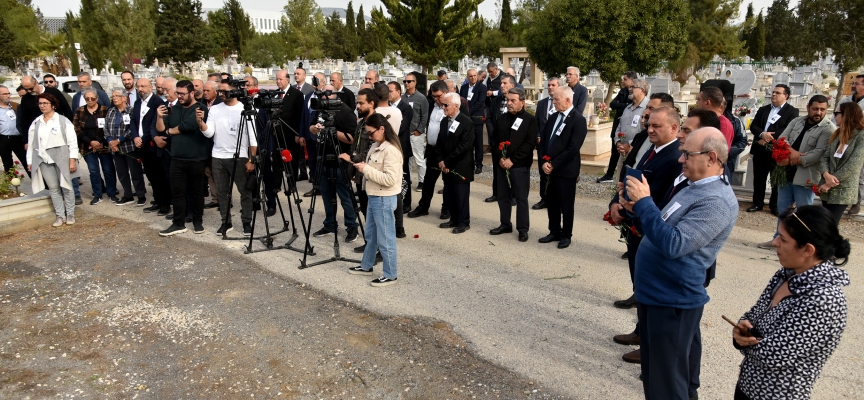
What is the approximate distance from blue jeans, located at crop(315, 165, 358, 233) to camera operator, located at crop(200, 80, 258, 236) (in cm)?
89

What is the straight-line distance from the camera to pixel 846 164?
5473mm

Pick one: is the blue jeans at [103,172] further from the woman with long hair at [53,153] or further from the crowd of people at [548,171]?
the woman with long hair at [53,153]

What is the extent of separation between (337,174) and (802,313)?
4.99 metres

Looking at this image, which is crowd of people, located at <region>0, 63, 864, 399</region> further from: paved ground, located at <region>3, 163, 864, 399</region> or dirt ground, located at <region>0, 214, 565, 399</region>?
dirt ground, located at <region>0, 214, 565, 399</region>

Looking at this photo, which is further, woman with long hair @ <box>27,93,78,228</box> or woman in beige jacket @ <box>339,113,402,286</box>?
woman with long hair @ <box>27,93,78,228</box>

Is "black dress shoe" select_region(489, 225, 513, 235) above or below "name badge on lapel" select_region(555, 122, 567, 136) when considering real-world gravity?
below

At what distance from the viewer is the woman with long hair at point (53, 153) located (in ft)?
24.2

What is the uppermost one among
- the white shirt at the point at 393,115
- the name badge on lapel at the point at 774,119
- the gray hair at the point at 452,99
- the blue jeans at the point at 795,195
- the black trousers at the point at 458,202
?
the gray hair at the point at 452,99

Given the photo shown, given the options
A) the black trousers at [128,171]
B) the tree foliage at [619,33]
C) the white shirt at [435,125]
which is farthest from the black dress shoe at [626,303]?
the tree foliage at [619,33]

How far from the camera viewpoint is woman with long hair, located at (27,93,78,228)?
24.2 ft

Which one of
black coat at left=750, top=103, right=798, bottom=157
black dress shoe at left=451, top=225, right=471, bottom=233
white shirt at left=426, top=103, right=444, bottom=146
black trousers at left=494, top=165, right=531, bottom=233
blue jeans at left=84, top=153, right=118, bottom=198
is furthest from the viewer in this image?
blue jeans at left=84, top=153, right=118, bottom=198

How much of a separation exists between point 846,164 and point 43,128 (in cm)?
928

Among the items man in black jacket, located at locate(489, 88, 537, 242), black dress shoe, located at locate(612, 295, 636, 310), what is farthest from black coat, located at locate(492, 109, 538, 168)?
black dress shoe, located at locate(612, 295, 636, 310)

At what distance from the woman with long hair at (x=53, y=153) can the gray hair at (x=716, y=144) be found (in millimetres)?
7810
